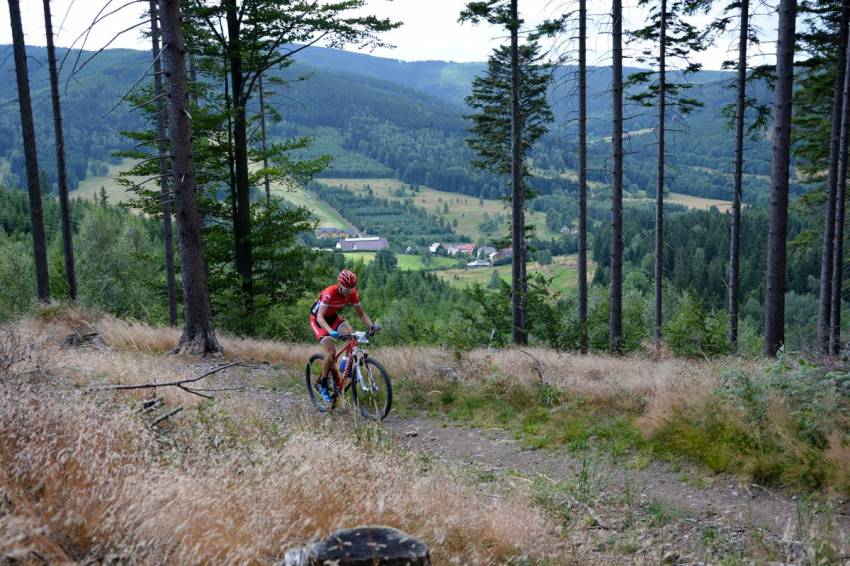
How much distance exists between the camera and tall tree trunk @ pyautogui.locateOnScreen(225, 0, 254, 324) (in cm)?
1616

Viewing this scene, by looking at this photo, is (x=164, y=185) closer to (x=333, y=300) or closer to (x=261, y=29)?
(x=261, y=29)

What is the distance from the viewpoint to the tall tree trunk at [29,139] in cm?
1683

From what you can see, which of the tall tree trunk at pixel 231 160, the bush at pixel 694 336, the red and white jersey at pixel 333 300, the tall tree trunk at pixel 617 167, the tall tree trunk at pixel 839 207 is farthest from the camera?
the tall tree trunk at pixel 231 160

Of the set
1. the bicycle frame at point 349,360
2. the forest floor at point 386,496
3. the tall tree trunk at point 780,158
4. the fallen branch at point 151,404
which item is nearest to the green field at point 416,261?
the tall tree trunk at point 780,158

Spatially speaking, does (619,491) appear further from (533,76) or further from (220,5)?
(533,76)

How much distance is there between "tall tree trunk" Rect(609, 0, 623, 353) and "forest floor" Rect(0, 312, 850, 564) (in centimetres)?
987

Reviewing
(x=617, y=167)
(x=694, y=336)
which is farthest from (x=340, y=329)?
(x=694, y=336)

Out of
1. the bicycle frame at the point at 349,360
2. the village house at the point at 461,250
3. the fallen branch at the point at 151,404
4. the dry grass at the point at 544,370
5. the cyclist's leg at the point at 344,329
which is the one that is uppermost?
the cyclist's leg at the point at 344,329

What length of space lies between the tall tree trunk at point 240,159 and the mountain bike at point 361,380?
9523mm

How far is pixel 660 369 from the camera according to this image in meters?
10.6

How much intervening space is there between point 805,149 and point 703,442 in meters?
19.5

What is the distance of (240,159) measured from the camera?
1752 cm

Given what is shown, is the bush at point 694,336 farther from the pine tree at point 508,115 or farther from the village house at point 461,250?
the village house at point 461,250

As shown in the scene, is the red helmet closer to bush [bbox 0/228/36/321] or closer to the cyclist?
the cyclist
